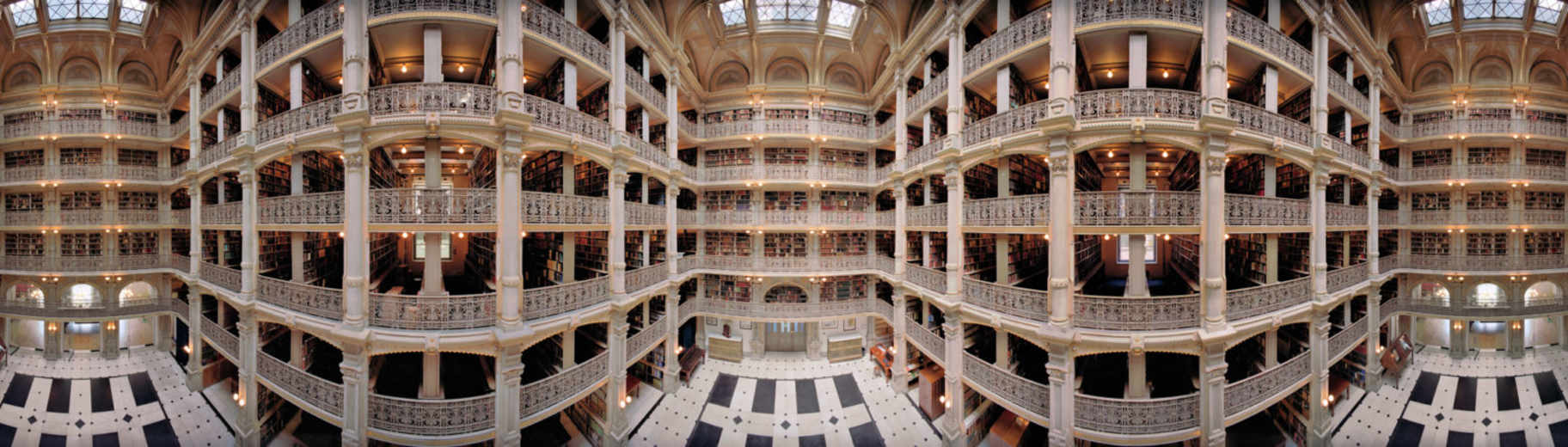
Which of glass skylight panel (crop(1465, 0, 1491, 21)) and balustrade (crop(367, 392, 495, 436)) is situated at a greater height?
glass skylight panel (crop(1465, 0, 1491, 21))

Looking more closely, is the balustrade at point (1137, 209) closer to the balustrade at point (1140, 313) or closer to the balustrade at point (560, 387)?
the balustrade at point (1140, 313)

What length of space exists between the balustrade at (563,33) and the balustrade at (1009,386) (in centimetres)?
1028

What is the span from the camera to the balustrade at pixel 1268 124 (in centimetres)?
845

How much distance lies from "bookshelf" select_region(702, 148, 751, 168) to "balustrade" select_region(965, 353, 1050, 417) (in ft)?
30.6

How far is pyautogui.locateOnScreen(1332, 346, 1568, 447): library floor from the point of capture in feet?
35.3

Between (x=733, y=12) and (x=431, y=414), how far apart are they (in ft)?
41.5

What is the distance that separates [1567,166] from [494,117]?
29.0m

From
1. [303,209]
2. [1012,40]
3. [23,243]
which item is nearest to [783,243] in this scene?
[1012,40]

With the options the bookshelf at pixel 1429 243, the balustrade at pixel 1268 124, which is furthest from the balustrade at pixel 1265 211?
the bookshelf at pixel 1429 243

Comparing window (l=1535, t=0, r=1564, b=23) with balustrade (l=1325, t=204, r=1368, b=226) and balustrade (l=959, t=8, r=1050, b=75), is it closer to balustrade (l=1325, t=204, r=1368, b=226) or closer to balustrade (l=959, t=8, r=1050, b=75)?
balustrade (l=1325, t=204, r=1368, b=226)

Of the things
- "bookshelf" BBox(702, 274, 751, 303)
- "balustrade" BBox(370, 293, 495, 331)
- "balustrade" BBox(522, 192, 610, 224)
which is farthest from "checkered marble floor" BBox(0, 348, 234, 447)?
"bookshelf" BBox(702, 274, 751, 303)

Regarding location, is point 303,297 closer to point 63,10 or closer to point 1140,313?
point 63,10

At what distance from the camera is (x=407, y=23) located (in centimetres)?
810

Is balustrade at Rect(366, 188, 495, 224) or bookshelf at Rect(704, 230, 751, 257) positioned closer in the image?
balustrade at Rect(366, 188, 495, 224)
